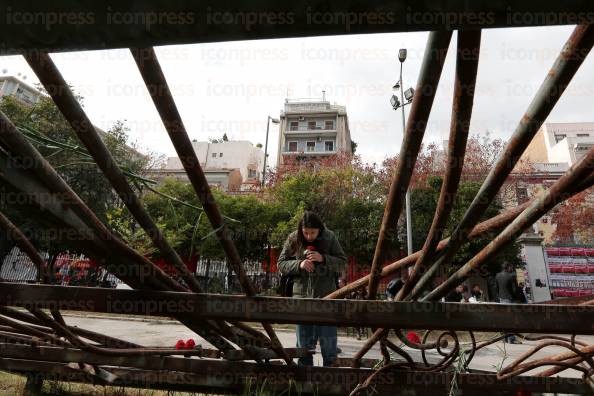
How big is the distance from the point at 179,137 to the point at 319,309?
784mm

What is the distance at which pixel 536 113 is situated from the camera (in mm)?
1034

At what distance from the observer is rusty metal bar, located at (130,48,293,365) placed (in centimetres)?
105

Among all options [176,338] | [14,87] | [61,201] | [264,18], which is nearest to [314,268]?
[61,201]

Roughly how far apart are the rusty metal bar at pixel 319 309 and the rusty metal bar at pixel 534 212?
137 millimetres

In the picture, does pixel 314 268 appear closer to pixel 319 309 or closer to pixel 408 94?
pixel 319 309

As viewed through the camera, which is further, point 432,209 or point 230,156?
point 230,156

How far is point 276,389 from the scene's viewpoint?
2195mm

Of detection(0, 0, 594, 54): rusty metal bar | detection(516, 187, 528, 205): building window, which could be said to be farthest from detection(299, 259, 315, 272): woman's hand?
detection(516, 187, 528, 205): building window

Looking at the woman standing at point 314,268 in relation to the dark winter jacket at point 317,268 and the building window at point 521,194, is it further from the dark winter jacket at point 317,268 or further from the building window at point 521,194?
the building window at point 521,194

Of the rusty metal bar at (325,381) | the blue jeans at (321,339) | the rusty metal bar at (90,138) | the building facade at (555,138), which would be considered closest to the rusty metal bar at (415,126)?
the rusty metal bar at (90,138)

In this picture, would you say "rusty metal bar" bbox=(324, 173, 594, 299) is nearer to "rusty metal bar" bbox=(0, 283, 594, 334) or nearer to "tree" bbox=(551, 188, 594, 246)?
"rusty metal bar" bbox=(0, 283, 594, 334)

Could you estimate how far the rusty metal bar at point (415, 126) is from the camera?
2.90 ft

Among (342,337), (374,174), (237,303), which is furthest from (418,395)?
(374,174)

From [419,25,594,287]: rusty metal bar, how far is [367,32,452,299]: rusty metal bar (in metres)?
0.26
